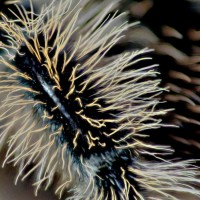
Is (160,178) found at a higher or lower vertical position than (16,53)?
lower

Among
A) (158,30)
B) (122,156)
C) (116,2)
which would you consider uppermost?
(116,2)

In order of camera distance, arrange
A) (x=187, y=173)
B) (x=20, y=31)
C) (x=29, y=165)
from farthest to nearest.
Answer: (x=29, y=165), (x=187, y=173), (x=20, y=31)

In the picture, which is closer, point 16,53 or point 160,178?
point 16,53

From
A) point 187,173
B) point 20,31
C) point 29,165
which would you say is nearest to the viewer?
point 20,31

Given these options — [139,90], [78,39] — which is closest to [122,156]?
[139,90]

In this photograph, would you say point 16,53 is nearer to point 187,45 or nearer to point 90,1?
point 90,1

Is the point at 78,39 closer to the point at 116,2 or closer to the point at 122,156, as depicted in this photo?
the point at 116,2
